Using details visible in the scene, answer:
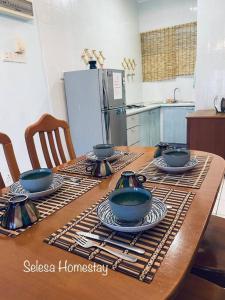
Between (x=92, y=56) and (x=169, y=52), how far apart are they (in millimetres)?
1845

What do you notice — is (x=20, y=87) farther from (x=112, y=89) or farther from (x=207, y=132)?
(x=207, y=132)

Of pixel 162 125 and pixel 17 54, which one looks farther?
pixel 162 125

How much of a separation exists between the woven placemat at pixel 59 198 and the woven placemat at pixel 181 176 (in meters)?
0.24

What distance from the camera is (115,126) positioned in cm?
306

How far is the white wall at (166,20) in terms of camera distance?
4.37 m

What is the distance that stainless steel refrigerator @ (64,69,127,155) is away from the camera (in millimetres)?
2797

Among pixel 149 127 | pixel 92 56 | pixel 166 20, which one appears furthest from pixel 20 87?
pixel 166 20

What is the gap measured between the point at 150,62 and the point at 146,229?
4.74 metres

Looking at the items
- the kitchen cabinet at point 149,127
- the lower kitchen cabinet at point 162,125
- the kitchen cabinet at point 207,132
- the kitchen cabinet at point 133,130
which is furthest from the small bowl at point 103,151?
the kitchen cabinet at point 149,127

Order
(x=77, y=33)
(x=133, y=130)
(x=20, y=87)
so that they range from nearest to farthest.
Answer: (x=20, y=87)
(x=77, y=33)
(x=133, y=130)

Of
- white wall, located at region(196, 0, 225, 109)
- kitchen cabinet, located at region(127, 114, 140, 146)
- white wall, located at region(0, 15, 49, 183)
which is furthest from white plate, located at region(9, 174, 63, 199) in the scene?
white wall, located at region(196, 0, 225, 109)

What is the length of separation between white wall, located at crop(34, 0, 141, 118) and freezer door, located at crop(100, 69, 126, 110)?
0.56m

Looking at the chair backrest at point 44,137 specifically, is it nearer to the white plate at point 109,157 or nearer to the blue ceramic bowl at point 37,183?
the white plate at point 109,157

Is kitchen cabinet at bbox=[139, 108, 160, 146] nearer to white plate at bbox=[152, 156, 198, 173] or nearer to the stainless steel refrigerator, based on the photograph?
the stainless steel refrigerator
